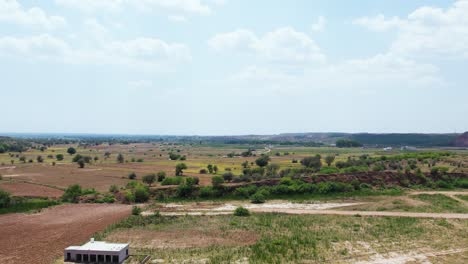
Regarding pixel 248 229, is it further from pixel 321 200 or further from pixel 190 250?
pixel 321 200

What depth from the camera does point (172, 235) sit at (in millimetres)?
33906

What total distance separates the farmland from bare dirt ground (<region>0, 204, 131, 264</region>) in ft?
0.39

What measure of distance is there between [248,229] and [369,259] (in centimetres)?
1245

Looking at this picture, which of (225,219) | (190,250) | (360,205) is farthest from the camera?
(360,205)

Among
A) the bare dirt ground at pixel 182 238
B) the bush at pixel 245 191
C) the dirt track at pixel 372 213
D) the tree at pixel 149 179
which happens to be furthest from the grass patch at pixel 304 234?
the tree at pixel 149 179

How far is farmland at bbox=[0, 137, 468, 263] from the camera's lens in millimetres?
28781

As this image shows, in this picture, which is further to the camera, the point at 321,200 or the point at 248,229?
the point at 321,200

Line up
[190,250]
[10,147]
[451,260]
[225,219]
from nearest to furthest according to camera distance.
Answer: [451,260], [190,250], [225,219], [10,147]

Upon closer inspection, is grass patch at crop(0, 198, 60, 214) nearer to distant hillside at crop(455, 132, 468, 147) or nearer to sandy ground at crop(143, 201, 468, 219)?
sandy ground at crop(143, 201, 468, 219)

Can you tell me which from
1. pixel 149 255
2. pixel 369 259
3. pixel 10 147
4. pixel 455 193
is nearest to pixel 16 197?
pixel 149 255

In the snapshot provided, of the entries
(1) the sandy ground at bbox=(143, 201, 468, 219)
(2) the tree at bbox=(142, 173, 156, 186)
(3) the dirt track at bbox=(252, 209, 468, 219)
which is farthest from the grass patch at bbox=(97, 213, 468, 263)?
(2) the tree at bbox=(142, 173, 156, 186)

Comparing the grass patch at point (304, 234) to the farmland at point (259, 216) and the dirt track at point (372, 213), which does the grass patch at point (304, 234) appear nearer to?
the farmland at point (259, 216)

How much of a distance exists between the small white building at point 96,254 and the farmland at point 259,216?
3.84 ft

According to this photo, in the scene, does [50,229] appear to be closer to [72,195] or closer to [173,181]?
[72,195]
